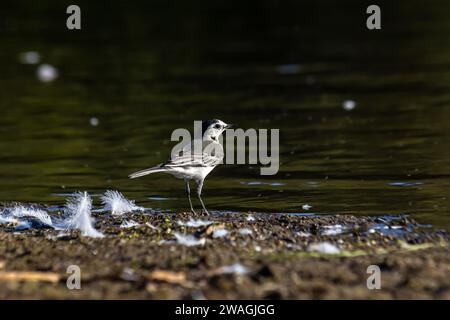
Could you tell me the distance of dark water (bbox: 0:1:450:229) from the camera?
517 inches

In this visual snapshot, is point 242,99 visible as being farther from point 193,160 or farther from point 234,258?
point 234,258

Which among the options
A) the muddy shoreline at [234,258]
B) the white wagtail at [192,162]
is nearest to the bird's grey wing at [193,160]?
the white wagtail at [192,162]

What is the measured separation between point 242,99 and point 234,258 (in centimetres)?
1173

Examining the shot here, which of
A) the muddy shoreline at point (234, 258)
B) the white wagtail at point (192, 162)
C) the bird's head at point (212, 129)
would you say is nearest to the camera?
the muddy shoreline at point (234, 258)

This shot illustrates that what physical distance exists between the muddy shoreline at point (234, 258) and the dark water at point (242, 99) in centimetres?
134

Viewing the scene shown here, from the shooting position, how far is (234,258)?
8.45m

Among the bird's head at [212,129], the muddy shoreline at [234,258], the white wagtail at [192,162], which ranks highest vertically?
the bird's head at [212,129]

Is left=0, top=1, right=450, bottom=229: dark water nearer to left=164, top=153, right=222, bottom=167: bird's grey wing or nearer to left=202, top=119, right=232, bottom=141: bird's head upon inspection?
left=164, top=153, right=222, bottom=167: bird's grey wing

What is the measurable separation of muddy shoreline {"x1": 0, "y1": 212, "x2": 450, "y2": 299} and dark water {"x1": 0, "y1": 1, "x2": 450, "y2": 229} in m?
1.34

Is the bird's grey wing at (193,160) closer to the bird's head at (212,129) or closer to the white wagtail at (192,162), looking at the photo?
the white wagtail at (192,162)

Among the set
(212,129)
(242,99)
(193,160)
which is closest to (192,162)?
(193,160)

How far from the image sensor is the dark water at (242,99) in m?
13.1
